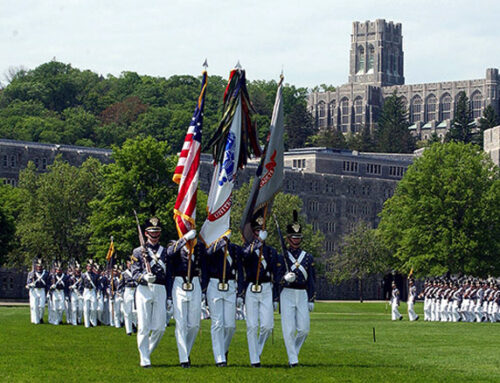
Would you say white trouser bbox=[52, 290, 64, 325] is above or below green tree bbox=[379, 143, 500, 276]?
below

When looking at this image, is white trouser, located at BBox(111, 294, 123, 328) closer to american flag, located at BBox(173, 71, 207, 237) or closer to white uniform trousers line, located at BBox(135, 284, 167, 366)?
american flag, located at BBox(173, 71, 207, 237)

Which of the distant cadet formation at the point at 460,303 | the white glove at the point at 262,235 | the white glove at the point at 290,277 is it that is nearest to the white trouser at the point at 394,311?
the distant cadet formation at the point at 460,303

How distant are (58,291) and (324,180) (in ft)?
333

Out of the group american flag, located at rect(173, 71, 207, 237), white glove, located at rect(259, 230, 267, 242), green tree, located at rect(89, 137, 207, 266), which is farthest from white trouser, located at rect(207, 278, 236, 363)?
green tree, located at rect(89, 137, 207, 266)

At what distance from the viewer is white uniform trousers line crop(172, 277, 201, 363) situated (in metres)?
23.6

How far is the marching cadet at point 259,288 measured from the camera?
2422 centimetres

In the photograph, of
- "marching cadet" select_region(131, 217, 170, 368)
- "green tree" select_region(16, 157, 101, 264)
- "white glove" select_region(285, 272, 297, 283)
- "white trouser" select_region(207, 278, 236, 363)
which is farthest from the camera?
"green tree" select_region(16, 157, 101, 264)

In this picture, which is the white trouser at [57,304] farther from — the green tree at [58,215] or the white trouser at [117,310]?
the green tree at [58,215]

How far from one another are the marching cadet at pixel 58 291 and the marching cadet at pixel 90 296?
48.3 inches

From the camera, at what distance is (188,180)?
2561 cm

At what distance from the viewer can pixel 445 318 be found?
5969 cm

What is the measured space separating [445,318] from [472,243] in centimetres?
2270

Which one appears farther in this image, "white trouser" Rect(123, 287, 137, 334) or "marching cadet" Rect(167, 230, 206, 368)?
"white trouser" Rect(123, 287, 137, 334)

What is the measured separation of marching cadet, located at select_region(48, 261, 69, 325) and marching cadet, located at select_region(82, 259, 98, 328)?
4.02 feet
